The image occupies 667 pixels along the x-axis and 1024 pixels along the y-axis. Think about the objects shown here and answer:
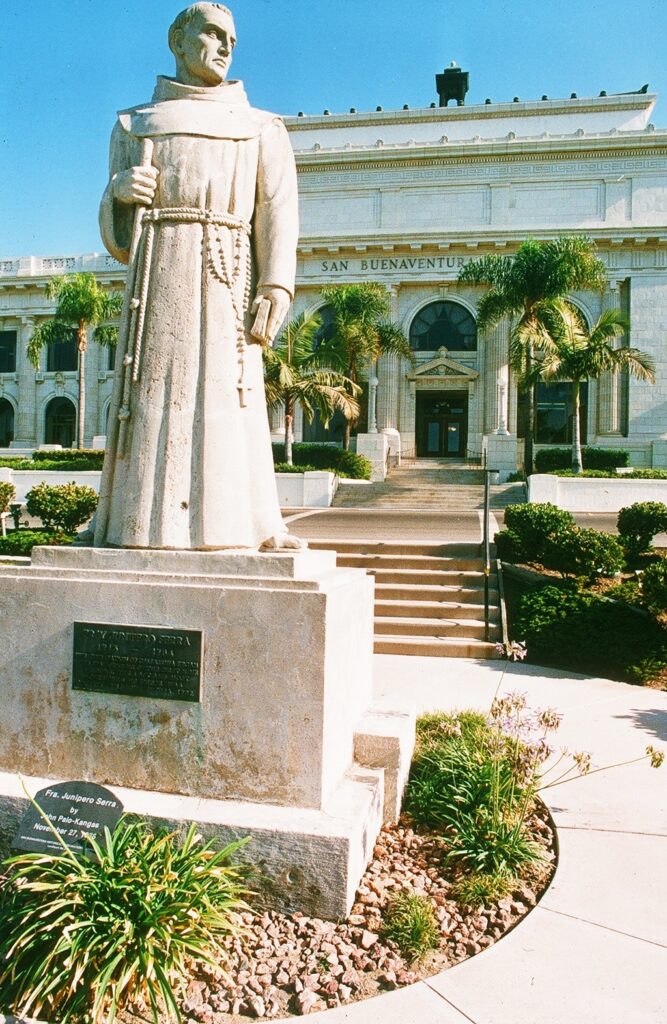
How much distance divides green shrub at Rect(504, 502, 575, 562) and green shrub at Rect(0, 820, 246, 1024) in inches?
324

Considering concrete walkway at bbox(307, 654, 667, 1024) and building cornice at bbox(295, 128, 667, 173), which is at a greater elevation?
building cornice at bbox(295, 128, 667, 173)

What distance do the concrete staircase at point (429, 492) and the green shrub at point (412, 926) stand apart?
60.6 ft

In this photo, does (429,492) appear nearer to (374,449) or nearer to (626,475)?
(374,449)

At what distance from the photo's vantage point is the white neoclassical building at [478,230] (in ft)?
116

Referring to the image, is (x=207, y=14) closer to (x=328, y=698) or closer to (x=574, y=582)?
(x=328, y=698)

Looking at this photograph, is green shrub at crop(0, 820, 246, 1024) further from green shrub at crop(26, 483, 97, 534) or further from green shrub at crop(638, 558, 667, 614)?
green shrub at crop(26, 483, 97, 534)

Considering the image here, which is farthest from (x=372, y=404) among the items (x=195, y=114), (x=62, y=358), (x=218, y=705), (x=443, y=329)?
(x=218, y=705)

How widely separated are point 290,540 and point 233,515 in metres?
0.34

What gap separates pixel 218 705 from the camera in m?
3.40

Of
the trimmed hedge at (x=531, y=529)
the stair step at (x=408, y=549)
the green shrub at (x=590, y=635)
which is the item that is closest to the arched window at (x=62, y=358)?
the stair step at (x=408, y=549)

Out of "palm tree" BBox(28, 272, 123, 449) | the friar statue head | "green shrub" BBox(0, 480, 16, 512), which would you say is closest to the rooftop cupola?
"palm tree" BBox(28, 272, 123, 449)

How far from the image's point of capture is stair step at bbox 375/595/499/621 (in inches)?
369

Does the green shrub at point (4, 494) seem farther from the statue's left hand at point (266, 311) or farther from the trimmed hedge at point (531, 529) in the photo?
the statue's left hand at point (266, 311)

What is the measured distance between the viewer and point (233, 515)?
3.77 metres
